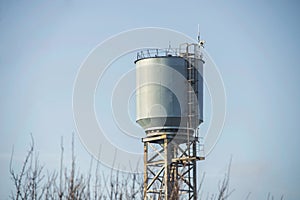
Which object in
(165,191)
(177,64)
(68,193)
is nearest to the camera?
(68,193)

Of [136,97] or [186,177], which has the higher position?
[136,97]

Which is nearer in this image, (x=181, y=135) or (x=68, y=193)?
(x=68, y=193)

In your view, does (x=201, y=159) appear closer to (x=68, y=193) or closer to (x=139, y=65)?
(x=139, y=65)

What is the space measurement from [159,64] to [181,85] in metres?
1.31

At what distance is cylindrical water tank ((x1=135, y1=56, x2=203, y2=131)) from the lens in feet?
89.3

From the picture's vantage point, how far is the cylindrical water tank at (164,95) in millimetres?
27219

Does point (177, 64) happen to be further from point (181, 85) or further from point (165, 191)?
point (165, 191)

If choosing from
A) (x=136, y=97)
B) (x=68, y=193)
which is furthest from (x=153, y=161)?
(x=68, y=193)

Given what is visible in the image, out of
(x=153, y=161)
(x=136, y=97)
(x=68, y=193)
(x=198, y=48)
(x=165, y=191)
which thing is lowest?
(x=68, y=193)

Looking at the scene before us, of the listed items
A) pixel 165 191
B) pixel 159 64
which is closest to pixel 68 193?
pixel 165 191

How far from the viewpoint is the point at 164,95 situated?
27219mm

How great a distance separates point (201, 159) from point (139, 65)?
16.0 feet

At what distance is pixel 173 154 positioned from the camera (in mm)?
28109

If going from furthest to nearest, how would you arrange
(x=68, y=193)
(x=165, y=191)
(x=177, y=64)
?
(x=177, y=64)
(x=165, y=191)
(x=68, y=193)
